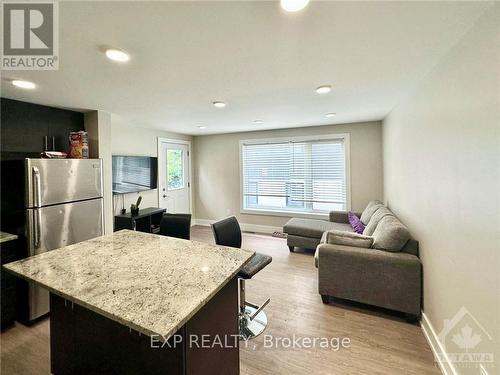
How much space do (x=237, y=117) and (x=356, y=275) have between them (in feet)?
9.11

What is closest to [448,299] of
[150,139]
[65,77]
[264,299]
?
[264,299]

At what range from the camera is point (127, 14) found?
120 centimetres

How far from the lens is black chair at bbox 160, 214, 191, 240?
2.79 m

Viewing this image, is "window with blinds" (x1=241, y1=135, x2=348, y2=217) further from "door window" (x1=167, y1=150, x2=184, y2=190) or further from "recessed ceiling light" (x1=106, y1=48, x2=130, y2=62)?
"recessed ceiling light" (x1=106, y1=48, x2=130, y2=62)

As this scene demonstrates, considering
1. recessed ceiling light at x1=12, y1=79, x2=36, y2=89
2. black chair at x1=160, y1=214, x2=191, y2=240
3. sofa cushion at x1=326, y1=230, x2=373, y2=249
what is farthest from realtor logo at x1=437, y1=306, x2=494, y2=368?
recessed ceiling light at x1=12, y1=79, x2=36, y2=89

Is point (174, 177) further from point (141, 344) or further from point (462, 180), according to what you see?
point (462, 180)

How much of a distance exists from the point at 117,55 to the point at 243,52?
899 mm

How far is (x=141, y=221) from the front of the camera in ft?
13.3

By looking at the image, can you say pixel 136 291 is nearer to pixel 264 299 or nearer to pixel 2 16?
pixel 2 16

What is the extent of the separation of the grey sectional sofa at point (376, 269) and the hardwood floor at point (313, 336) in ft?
0.59

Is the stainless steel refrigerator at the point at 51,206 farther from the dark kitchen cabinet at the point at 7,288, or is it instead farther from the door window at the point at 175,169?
the door window at the point at 175,169

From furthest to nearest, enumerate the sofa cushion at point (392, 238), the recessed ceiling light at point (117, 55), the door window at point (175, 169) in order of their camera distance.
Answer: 1. the door window at point (175, 169)
2. the sofa cushion at point (392, 238)
3. the recessed ceiling light at point (117, 55)

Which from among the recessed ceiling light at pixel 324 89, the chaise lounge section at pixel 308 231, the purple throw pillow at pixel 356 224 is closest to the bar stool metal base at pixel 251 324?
the chaise lounge section at pixel 308 231

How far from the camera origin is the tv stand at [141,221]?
3701 millimetres
